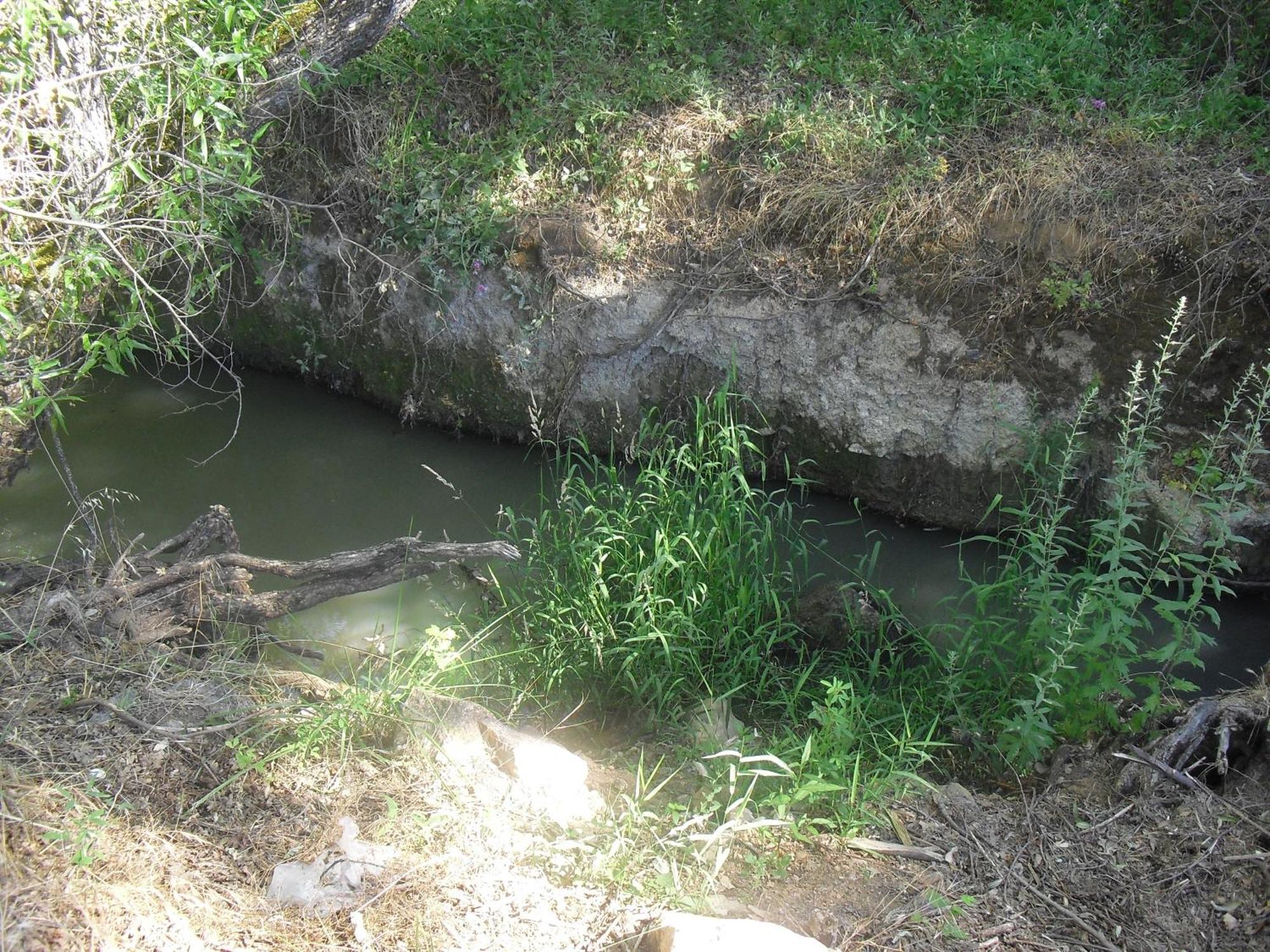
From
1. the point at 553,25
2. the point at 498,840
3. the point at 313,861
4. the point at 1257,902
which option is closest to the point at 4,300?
the point at 313,861

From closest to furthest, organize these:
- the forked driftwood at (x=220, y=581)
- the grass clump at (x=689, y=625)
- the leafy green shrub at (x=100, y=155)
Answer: the leafy green shrub at (x=100, y=155)
the forked driftwood at (x=220, y=581)
the grass clump at (x=689, y=625)

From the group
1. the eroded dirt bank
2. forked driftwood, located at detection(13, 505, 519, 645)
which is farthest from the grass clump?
the eroded dirt bank

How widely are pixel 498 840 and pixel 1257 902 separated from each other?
1.91 metres

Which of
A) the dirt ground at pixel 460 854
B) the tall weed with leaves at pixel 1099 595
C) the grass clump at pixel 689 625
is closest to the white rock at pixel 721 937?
the dirt ground at pixel 460 854

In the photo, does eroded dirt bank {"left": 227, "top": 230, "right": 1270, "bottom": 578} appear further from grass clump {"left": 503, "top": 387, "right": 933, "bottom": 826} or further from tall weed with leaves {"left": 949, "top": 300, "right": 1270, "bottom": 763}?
grass clump {"left": 503, "top": 387, "right": 933, "bottom": 826}

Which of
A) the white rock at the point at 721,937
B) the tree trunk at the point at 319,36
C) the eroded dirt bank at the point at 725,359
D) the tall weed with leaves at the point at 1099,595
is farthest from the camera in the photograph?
the eroded dirt bank at the point at 725,359

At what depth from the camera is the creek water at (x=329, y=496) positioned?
4105 mm

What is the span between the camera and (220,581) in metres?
3.42

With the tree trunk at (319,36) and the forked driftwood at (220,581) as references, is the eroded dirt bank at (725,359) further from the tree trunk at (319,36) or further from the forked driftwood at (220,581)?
the forked driftwood at (220,581)

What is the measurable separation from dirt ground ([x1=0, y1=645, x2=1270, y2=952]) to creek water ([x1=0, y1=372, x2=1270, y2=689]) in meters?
1.07

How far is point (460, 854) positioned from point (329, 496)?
2704 millimetres

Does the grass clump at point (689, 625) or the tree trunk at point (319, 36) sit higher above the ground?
the tree trunk at point (319, 36)

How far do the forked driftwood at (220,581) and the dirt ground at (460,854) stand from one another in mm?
314

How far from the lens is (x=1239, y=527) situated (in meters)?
4.10
